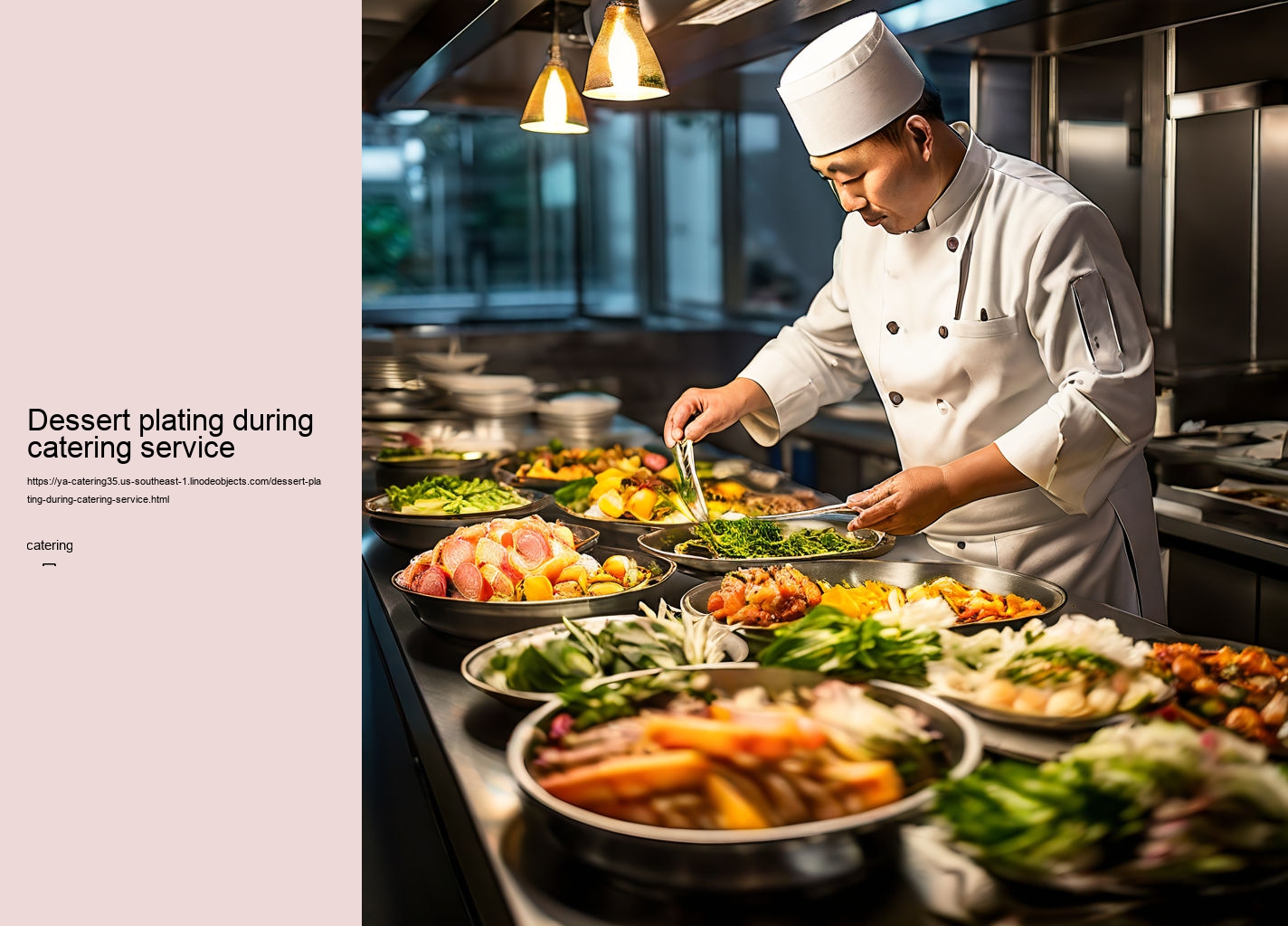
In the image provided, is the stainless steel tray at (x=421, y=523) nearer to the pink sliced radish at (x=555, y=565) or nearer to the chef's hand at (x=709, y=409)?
the chef's hand at (x=709, y=409)

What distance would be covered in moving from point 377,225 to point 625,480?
6214mm

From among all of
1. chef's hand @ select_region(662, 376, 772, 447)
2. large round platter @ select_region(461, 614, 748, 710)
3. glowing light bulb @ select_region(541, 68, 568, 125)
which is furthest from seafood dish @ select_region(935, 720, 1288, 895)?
glowing light bulb @ select_region(541, 68, 568, 125)

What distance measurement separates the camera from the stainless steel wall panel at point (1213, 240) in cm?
304

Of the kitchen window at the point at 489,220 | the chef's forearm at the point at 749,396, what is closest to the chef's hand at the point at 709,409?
the chef's forearm at the point at 749,396

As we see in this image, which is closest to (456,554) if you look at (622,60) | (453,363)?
(622,60)

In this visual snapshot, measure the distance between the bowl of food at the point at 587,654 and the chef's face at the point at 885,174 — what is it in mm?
864

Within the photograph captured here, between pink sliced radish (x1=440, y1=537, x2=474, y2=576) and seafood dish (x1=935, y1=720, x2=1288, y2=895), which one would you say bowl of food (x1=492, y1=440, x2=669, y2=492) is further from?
seafood dish (x1=935, y1=720, x2=1288, y2=895)

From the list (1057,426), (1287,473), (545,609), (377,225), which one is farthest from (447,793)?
(377,225)

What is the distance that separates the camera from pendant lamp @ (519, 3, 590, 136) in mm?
2480

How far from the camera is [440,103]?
12.4 feet

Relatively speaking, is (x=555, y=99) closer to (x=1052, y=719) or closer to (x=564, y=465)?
(x=564, y=465)

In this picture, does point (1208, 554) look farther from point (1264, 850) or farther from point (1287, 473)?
point (1264, 850)

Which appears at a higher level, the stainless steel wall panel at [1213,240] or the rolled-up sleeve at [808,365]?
the stainless steel wall panel at [1213,240]

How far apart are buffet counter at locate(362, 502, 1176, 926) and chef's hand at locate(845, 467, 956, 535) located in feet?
0.80
